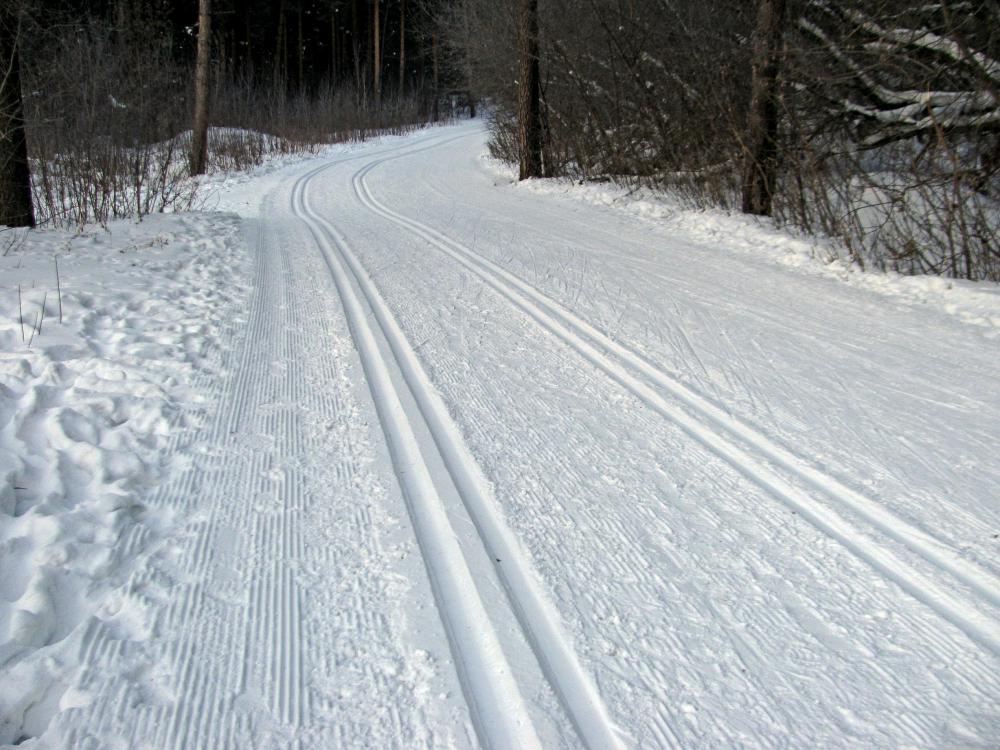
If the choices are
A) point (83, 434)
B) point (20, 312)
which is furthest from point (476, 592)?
point (20, 312)

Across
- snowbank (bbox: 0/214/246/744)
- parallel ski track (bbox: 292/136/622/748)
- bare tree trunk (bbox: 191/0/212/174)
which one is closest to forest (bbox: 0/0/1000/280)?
bare tree trunk (bbox: 191/0/212/174)

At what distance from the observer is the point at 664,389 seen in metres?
4.06

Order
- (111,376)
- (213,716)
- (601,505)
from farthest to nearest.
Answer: (111,376) < (601,505) < (213,716)

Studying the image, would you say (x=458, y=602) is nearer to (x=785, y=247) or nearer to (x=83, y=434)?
(x=83, y=434)

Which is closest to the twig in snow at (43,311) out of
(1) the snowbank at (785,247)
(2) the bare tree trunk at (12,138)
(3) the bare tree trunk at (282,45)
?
(2) the bare tree trunk at (12,138)

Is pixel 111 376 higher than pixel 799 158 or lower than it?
lower

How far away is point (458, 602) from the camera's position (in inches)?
92.7

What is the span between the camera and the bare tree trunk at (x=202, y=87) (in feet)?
52.6

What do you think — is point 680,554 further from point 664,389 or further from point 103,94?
point 103,94

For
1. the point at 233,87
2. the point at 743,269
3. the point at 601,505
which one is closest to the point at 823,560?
the point at 601,505

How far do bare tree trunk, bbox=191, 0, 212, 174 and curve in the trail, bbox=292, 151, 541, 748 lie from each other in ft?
51.2

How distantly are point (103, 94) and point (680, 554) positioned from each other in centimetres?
962

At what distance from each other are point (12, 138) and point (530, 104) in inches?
411

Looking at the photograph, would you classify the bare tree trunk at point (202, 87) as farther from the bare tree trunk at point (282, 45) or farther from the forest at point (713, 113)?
the bare tree trunk at point (282, 45)
